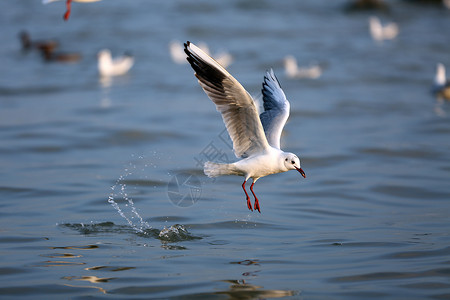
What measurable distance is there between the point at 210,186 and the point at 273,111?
2059mm

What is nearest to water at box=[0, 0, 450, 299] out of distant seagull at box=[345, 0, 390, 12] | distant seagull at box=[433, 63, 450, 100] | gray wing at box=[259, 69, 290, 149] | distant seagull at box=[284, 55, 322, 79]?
distant seagull at box=[284, 55, 322, 79]

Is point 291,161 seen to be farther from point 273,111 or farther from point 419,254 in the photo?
point 419,254

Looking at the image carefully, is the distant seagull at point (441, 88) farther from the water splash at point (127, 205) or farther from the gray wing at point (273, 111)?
the gray wing at point (273, 111)

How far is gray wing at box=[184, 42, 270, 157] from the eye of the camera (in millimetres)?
5668

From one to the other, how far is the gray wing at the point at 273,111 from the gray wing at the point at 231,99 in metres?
0.43

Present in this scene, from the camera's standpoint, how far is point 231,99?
589 cm

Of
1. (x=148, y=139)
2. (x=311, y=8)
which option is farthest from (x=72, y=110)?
(x=311, y=8)

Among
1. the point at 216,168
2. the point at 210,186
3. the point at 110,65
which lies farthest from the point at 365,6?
the point at 216,168

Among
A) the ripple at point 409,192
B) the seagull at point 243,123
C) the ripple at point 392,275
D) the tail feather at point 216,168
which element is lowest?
the ripple at point 392,275

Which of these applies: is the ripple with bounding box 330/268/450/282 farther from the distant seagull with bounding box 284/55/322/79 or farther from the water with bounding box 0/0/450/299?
the distant seagull with bounding box 284/55/322/79

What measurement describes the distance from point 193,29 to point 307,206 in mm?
15987

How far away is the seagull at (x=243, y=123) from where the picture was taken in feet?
18.8

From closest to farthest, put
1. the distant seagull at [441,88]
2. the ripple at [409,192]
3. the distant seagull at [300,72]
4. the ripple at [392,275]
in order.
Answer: the ripple at [392,275] < the ripple at [409,192] < the distant seagull at [441,88] < the distant seagull at [300,72]

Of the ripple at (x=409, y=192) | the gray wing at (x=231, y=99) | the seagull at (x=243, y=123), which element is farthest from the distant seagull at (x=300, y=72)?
the gray wing at (x=231, y=99)
